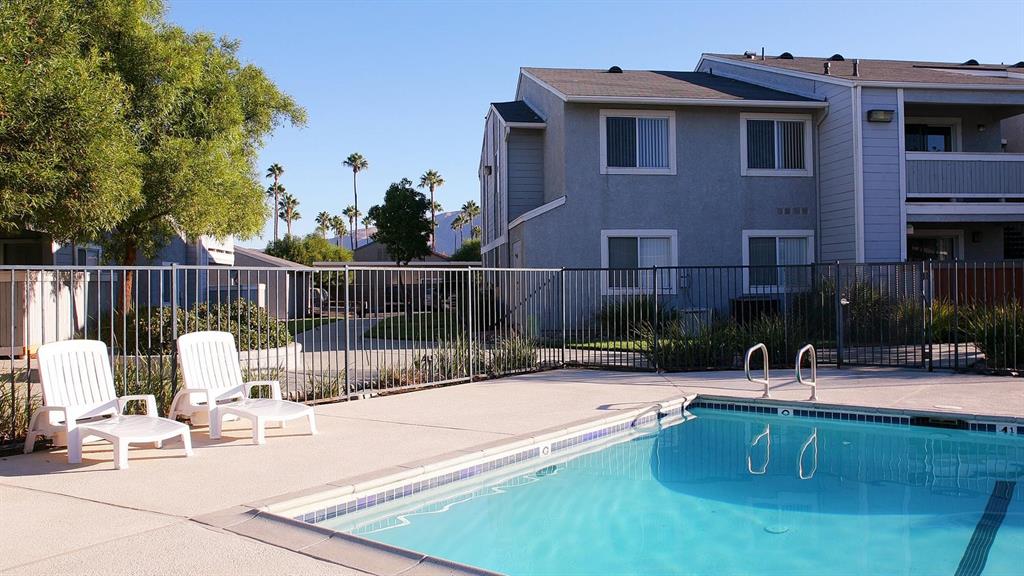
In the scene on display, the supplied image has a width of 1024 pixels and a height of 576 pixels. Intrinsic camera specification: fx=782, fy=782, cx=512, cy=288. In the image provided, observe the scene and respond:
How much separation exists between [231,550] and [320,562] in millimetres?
631

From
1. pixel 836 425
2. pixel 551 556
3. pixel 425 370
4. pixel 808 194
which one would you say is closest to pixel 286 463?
pixel 551 556

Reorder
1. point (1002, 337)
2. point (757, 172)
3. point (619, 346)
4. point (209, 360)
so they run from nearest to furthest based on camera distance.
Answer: point (209, 360), point (1002, 337), point (619, 346), point (757, 172)

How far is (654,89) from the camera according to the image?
2052cm

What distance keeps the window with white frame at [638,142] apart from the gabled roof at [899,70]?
4321 mm

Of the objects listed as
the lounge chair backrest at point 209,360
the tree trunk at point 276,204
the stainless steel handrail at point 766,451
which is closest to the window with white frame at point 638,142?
the stainless steel handrail at point 766,451

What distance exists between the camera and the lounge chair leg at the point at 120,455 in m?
6.85

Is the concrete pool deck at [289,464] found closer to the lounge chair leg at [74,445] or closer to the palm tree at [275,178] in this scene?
the lounge chair leg at [74,445]

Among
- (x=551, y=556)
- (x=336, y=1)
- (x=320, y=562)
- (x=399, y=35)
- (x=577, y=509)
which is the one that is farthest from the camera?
(x=399, y=35)

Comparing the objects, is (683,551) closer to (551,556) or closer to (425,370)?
(551,556)

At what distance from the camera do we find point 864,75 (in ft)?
67.7

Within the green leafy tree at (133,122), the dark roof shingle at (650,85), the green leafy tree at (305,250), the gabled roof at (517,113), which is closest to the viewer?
the green leafy tree at (133,122)

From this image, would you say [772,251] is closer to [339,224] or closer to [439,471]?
[439,471]

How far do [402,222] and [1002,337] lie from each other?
4054 cm

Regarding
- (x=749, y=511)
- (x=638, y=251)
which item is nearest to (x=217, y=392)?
(x=749, y=511)
